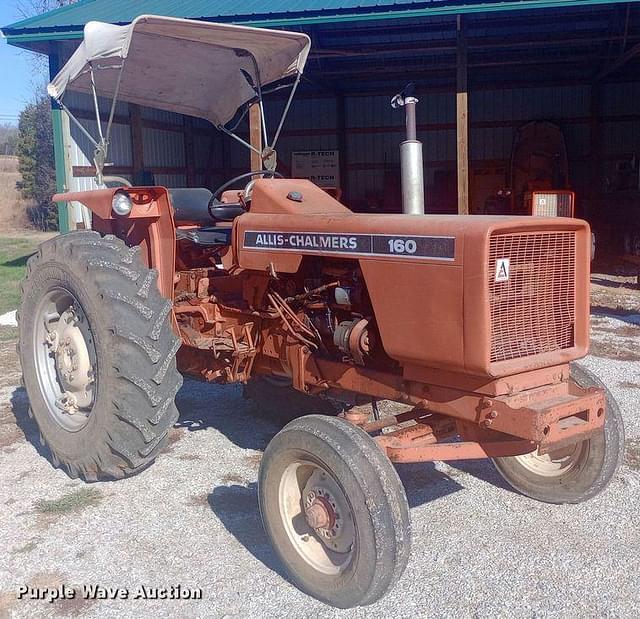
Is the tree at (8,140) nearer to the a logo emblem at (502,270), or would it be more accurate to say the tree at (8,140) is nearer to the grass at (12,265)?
the grass at (12,265)

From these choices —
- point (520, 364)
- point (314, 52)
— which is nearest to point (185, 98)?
point (520, 364)

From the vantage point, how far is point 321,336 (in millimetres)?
3637

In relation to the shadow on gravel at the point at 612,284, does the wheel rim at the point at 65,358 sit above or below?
above

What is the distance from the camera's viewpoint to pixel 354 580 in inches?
109

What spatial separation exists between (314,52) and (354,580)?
35.4 ft

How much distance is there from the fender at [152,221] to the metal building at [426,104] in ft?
21.2

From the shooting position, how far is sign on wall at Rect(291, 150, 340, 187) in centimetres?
1792

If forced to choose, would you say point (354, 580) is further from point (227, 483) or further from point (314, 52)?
point (314, 52)

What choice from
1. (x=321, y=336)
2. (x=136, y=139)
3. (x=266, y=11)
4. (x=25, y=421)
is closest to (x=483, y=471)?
(x=321, y=336)

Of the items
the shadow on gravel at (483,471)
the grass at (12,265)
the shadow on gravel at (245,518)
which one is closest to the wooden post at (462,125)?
the grass at (12,265)

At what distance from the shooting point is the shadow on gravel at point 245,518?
10.8 feet

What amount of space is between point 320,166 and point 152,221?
556 inches

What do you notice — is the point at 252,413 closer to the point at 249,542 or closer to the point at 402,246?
the point at 249,542

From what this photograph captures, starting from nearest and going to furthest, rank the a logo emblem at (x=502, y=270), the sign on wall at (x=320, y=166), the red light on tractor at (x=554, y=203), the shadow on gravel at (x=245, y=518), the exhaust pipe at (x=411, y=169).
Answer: the a logo emblem at (x=502, y=270), the shadow on gravel at (x=245, y=518), the exhaust pipe at (x=411, y=169), the red light on tractor at (x=554, y=203), the sign on wall at (x=320, y=166)
